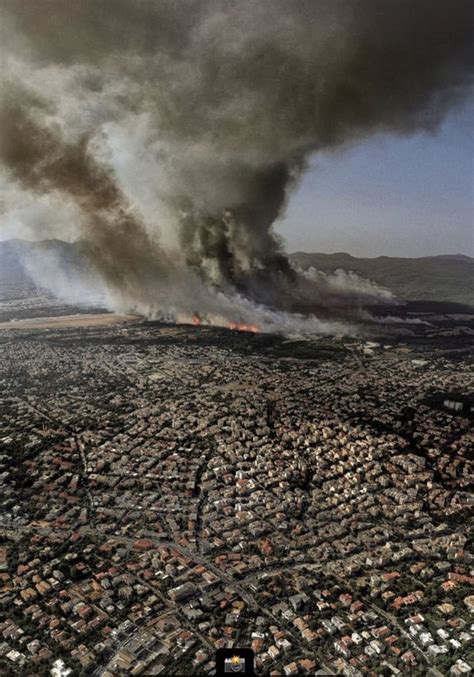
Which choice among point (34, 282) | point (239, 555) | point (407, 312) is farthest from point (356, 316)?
point (34, 282)

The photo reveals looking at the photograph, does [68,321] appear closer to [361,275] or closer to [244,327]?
[244,327]

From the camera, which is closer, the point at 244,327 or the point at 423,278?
the point at 244,327

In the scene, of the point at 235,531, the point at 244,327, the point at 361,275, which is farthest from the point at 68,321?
the point at 361,275

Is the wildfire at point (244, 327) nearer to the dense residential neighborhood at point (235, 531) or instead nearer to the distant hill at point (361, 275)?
the dense residential neighborhood at point (235, 531)

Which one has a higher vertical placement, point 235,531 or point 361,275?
point 361,275

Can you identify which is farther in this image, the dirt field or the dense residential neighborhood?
the dirt field

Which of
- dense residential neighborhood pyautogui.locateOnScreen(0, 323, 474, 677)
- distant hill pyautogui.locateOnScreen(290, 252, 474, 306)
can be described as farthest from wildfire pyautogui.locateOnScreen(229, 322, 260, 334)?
distant hill pyautogui.locateOnScreen(290, 252, 474, 306)

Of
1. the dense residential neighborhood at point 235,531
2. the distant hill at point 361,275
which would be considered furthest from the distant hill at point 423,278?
the dense residential neighborhood at point 235,531

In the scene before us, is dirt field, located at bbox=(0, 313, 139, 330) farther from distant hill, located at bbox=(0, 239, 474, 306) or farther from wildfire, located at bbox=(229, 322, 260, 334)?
distant hill, located at bbox=(0, 239, 474, 306)
